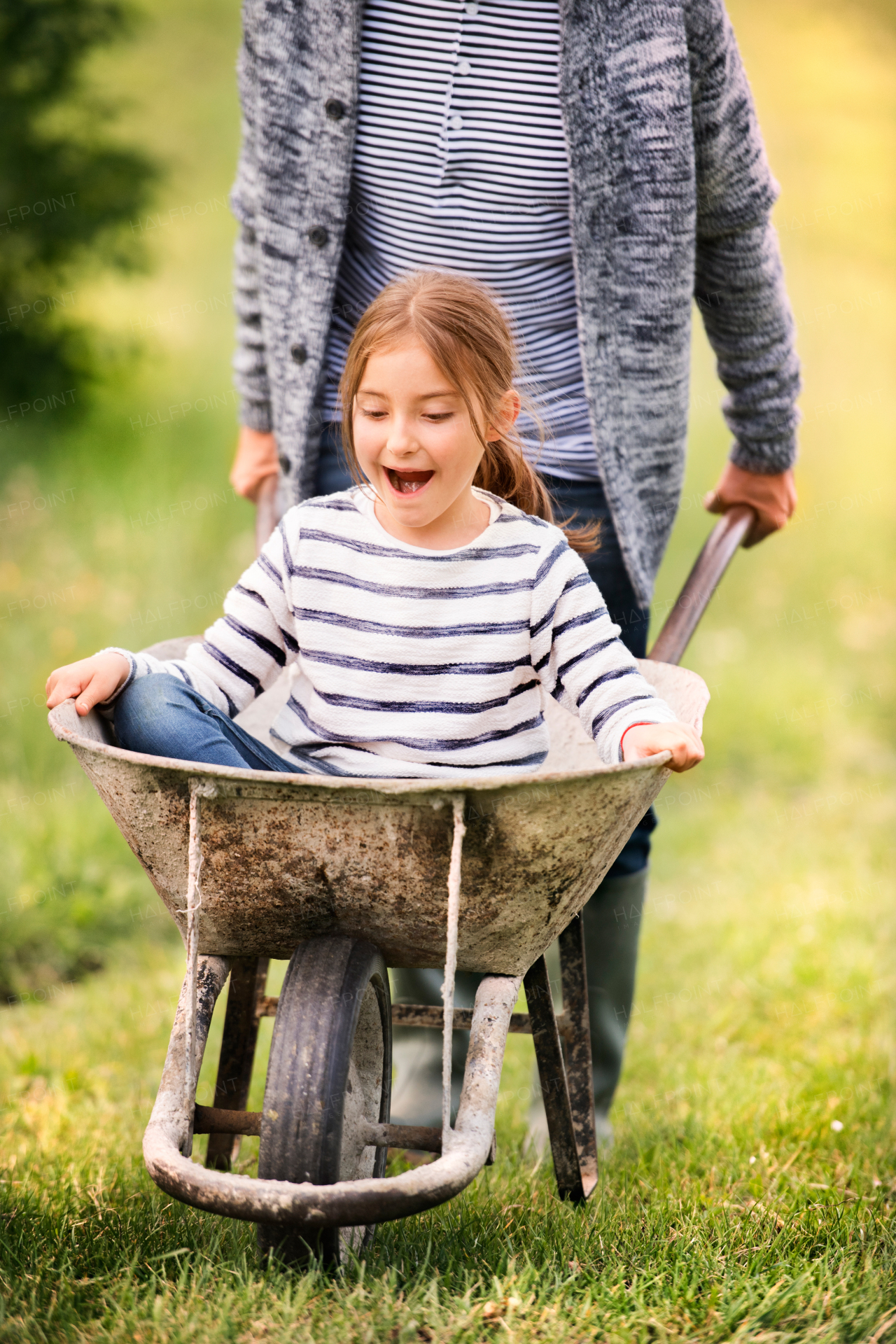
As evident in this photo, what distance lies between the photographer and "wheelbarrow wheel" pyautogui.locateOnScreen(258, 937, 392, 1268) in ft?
4.65

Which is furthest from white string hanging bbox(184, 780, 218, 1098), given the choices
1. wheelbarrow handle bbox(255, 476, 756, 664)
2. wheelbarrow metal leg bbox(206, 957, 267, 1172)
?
wheelbarrow handle bbox(255, 476, 756, 664)

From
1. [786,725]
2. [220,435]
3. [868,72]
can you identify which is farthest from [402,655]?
[868,72]

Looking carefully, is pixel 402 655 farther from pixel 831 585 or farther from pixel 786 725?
pixel 831 585

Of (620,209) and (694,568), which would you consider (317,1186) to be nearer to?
(694,568)

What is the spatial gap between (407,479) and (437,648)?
0.25 metres

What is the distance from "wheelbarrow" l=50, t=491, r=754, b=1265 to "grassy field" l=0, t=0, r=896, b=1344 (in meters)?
0.20

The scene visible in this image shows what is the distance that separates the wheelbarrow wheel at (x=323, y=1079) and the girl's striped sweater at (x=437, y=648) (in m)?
0.34

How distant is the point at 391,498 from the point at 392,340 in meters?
0.22

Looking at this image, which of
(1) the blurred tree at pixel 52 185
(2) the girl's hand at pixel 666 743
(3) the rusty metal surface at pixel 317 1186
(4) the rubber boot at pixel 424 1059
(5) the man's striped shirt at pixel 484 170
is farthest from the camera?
(1) the blurred tree at pixel 52 185

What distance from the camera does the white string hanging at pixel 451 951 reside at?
1436mm

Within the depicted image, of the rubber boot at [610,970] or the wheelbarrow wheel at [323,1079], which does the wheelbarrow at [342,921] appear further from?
the rubber boot at [610,970]

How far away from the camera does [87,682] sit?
1694 millimetres

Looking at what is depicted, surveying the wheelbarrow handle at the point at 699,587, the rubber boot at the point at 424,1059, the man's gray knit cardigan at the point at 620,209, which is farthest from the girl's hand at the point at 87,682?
the rubber boot at the point at 424,1059

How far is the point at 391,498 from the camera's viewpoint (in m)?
1.78
